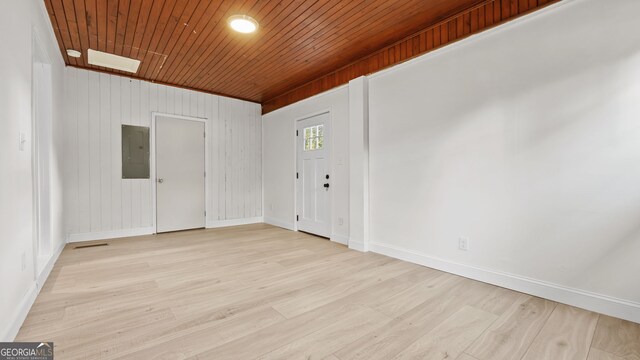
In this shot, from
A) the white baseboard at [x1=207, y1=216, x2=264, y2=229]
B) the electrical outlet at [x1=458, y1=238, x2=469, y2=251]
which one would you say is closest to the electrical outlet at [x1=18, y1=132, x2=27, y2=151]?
the white baseboard at [x1=207, y1=216, x2=264, y2=229]

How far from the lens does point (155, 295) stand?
2475 mm

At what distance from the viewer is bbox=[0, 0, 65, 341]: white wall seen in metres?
1.71

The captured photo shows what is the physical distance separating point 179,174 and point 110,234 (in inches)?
57.7

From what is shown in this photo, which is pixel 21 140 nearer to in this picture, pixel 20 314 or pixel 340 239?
pixel 20 314

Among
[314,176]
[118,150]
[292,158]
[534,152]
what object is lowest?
[314,176]

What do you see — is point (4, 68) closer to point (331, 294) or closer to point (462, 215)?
point (331, 294)

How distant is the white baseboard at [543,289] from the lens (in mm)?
2088

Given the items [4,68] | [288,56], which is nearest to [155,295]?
[4,68]

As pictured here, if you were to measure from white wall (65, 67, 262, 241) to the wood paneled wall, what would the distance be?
8.15ft

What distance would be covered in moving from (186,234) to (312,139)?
2.85m

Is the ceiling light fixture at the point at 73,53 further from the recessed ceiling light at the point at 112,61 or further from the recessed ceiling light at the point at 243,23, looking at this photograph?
the recessed ceiling light at the point at 243,23

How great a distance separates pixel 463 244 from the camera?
297 cm

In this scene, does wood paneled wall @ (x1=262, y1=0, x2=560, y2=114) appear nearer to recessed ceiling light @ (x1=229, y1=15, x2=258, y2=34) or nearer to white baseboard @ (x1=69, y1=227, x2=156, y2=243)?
recessed ceiling light @ (x1=229, y1=15, x2=258, y2=34)

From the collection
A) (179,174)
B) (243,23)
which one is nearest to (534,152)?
(243,23)
